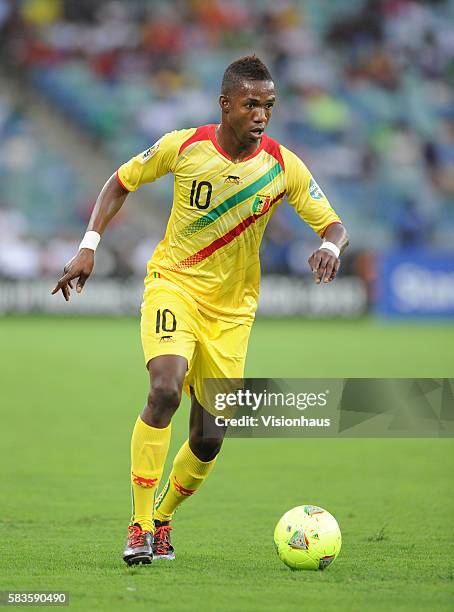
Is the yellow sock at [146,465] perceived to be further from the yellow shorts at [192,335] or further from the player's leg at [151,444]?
the yellow shorts at [192,335]

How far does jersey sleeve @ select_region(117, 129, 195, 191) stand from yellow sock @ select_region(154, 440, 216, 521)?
1.39 metres

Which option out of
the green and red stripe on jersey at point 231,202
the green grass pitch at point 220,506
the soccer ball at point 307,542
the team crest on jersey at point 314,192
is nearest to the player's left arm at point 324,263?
the team crest on jersey at point 314,192

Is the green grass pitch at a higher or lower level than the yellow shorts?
lower

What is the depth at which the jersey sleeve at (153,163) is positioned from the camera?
19.4ft

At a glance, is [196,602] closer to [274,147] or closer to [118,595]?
[118,595]

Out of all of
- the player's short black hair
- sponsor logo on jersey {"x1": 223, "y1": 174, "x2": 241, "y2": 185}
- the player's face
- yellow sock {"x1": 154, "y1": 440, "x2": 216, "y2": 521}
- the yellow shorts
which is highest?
the player's short black hair

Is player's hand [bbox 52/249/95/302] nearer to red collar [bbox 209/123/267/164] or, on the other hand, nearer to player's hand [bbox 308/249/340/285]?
red collar [bbox 209/123/267/164]

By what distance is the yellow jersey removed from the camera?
231 inches

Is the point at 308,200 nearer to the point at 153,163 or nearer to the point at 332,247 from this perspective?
the point at 332,247

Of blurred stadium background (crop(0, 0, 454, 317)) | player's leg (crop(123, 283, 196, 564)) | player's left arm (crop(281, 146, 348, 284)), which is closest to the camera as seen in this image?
player's leg (crop(123, 283, 196, 564))

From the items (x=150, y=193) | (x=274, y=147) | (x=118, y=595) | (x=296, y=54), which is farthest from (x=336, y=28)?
(x=118, y=595)

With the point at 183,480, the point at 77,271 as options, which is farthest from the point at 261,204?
the point at 183,480

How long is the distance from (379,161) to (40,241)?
8.09 m

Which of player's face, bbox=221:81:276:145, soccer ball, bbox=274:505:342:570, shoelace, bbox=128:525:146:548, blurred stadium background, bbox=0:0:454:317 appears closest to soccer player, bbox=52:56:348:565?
player's face, bbox=221:81:276:145
